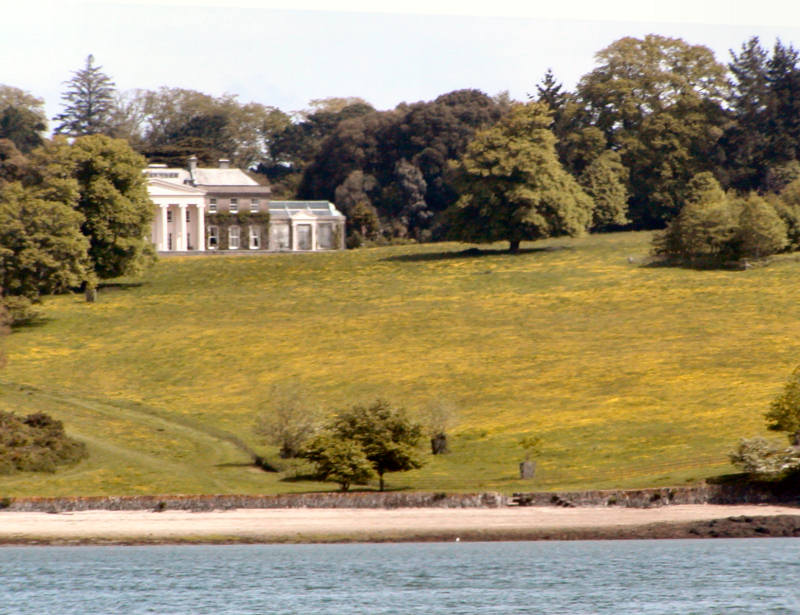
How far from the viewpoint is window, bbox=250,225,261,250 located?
6924 inches

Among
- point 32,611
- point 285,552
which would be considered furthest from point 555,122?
point 32,611

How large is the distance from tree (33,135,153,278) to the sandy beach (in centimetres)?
6873

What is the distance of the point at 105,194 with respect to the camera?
4998 inches

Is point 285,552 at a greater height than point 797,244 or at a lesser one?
lesser

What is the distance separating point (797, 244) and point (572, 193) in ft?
81.1

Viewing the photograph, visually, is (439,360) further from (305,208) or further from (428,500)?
(305,208)

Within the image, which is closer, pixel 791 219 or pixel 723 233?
pixel 723 233

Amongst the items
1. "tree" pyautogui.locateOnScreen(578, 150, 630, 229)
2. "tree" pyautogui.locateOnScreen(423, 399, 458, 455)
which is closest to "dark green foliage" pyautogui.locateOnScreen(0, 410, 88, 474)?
"tree" pyautogui.locateOnScreen(423, 399, 458, 455)

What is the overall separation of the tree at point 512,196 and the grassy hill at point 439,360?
322 centimetres

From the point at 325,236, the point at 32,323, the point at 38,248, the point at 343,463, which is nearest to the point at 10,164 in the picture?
the point at 38,248

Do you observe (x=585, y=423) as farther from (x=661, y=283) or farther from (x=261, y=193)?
(x=261, y=193)

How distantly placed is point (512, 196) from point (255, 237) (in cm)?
4628

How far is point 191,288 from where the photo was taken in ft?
432

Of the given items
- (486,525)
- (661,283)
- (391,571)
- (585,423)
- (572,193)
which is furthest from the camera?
(572,193)
